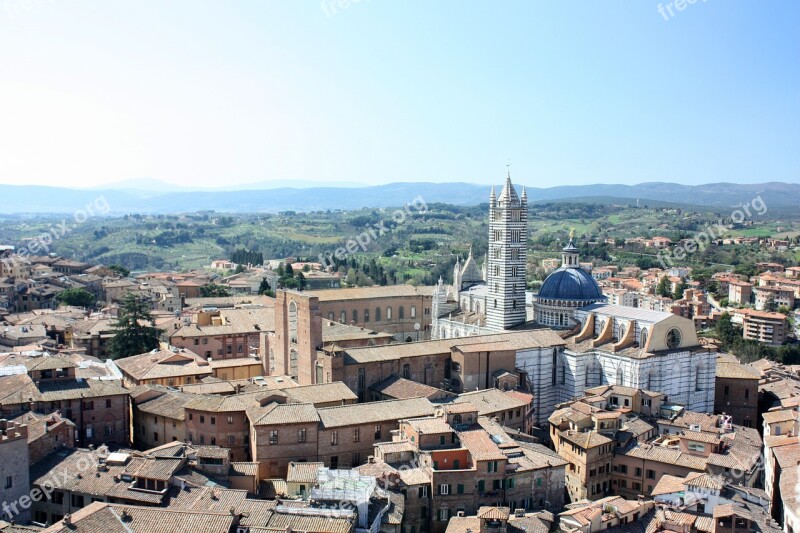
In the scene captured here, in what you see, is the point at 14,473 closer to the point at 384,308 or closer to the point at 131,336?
the point at 131,336

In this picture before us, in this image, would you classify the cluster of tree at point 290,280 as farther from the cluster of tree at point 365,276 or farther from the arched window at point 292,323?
the arched window at point 292,323

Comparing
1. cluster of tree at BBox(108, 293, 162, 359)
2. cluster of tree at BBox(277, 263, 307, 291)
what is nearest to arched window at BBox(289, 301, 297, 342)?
cluster of tree at BBox(108, 293, 162, 359)

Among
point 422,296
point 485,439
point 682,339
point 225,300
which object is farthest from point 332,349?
point 225,300

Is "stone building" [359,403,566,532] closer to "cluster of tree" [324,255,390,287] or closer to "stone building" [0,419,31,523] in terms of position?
"stone building" [0,419,31,523]

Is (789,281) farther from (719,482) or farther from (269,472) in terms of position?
(269,472)

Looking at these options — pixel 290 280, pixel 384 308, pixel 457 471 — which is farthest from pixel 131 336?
pixel 290 280
